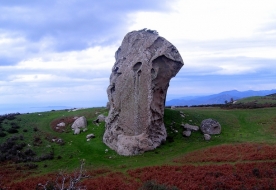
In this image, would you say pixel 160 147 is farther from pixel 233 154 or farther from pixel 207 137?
pixel 233 154

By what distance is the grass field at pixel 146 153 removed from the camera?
31.8 metres

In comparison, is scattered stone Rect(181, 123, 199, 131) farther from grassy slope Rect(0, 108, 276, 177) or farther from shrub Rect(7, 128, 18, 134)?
shrub Rect(7, 128, 18, 134)

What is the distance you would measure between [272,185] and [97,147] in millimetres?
23073

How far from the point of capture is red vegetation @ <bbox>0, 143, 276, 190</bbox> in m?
23.7

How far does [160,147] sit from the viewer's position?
124 feet

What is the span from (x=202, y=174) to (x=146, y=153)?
10.9m

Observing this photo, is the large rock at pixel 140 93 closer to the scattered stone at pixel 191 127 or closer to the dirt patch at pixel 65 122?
the scattered stone at pixel 191 127

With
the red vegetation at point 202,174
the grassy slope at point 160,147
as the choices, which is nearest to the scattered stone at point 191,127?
the grassy slope at point 160,147

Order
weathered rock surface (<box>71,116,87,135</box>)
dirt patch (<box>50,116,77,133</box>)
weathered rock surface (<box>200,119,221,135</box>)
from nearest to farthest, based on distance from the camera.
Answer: weathered rock surface (<box>200,119,221,135</box>) → weathered rock surface (<box>71,116,87,135</box>) → dirt patch (<box>50,116,77,133</box>)

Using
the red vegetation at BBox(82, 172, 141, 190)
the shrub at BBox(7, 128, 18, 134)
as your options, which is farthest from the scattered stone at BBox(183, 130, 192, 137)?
the shrub at BBox(7, 128, 18, 134)

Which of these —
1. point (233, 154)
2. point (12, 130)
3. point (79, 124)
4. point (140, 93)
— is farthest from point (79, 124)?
point (233, 154)

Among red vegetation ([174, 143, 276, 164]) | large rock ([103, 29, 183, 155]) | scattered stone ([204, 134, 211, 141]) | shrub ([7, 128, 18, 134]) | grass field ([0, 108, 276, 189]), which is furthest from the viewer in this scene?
shrub ([7, 128, 18, 134])

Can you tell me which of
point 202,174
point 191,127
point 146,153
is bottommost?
point 202,174

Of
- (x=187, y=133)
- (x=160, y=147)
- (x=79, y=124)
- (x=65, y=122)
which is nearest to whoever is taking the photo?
(x=160, y=147)
